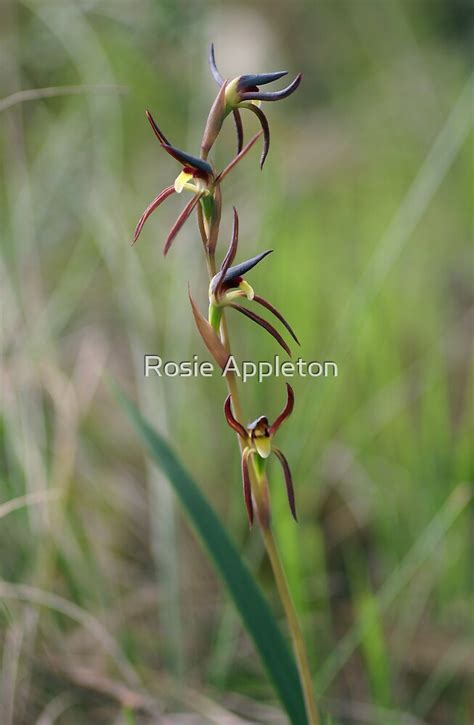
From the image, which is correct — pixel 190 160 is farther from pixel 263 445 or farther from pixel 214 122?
pixel 263 445

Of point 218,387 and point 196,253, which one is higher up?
point 196,253

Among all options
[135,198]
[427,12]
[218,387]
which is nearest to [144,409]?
[218,387]

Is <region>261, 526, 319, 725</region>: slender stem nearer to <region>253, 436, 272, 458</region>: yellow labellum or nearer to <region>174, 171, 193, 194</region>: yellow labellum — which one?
<region>253, 436, 272, 458</region>: yellow labellum

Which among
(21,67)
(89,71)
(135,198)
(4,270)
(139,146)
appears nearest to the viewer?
(4,270)

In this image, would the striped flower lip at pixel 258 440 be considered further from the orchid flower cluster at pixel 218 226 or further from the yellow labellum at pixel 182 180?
the yellow labellum at pixel 182 180

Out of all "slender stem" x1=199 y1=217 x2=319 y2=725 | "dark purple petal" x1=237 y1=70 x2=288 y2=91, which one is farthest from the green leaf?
"dark purple petal" x1=237 y1=70 x2=288 y2=91

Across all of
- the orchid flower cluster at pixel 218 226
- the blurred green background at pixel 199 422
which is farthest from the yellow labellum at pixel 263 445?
the blurred green background at pixel 199 422

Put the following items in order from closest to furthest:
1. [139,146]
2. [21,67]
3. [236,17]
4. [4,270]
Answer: [4,270]
[21,67]
[139,146]
[236,17]

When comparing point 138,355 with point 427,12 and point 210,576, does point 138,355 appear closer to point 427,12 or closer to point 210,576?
point 210,576
